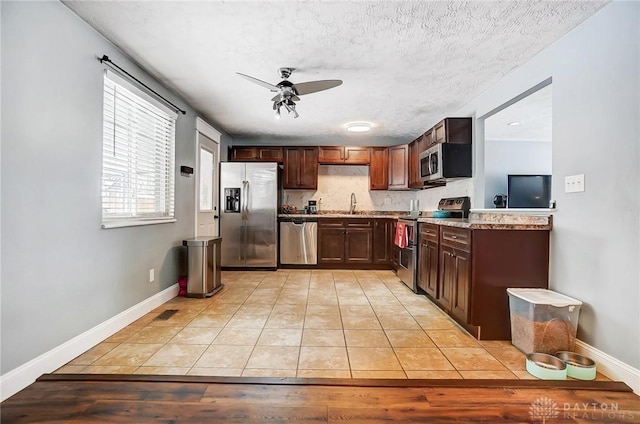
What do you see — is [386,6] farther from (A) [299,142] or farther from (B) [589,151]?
(A) [299,142]

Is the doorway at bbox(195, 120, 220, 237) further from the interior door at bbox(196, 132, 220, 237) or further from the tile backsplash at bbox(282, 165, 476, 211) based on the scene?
the tile backsplash at bbox(282, 165, 476, 211)

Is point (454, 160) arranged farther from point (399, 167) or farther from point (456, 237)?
point (399, 167)

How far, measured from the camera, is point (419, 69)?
9.30ft

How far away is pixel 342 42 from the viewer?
2.36m

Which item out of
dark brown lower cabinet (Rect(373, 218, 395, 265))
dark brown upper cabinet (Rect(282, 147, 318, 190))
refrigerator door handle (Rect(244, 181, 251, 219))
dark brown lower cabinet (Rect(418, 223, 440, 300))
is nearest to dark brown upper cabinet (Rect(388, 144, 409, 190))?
dark brown lower cabinet (Rect(373, 218, 395, 265))

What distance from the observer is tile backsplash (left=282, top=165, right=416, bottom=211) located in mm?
5879

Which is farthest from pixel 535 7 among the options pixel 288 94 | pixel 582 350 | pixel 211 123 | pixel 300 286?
pixel 211 123

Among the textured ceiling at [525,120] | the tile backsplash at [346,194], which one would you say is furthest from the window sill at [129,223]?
the textured ceiling at [525,120]

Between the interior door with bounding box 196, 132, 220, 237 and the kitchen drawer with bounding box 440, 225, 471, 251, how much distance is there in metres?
3.10

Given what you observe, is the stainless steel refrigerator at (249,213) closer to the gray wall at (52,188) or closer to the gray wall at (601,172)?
the gray wall at (52,188)

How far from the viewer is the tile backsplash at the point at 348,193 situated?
5.88m

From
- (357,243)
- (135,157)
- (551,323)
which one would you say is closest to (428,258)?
(551,323)

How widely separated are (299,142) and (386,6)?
3.94 m

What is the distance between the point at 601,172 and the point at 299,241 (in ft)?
13.0
